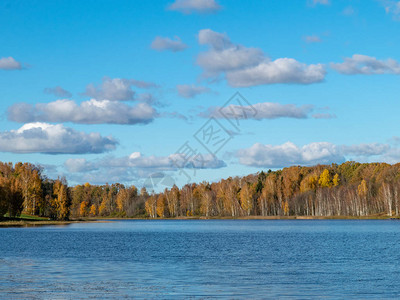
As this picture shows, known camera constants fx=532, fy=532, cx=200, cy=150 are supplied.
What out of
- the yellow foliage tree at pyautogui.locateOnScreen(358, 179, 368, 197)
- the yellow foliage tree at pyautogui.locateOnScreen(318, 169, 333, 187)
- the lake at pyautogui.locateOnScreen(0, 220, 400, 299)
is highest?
the yellow foliage tree at pyautogui.locateOnScreen(318, 169, 333, 187)

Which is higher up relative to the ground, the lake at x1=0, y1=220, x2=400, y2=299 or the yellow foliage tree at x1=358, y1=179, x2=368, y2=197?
the yellow foliage tree at x1=358, y1=179, x2=368, y2=197

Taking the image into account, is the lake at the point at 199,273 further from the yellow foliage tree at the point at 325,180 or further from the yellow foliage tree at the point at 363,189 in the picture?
the yellow foliage tree at the point at 325,180

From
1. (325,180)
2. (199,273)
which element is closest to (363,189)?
(325,180)

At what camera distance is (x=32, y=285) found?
29.7 meters

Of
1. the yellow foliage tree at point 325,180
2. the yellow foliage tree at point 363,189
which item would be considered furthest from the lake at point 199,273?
the yellow foliage tree at point 325,180

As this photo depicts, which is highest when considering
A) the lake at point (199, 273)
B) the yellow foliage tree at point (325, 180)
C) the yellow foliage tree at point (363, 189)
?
the yellow foliage tree at point (325, 180)

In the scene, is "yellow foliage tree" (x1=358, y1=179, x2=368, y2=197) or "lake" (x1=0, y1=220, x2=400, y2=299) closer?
"lake" (x1=0, y1=220, x2=400, y2=299)

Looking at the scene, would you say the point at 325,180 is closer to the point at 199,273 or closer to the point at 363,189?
the point at 363,189

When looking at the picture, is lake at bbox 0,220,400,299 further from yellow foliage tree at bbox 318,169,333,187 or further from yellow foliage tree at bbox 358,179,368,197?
yellow foliage tree at bbox 318,169,333,187

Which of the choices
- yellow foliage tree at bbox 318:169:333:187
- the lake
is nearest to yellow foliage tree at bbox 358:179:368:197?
yellow foliage tree at bbox 318:169:333:187

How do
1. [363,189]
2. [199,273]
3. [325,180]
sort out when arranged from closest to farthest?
[199,273] → [363,189] → [325,180]

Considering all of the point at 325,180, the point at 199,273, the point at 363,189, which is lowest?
the point at 199,273

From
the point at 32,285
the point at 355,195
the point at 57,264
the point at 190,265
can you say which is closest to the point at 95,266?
the point at 57,264

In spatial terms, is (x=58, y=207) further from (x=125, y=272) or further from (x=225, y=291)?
(x=225, y=291)
